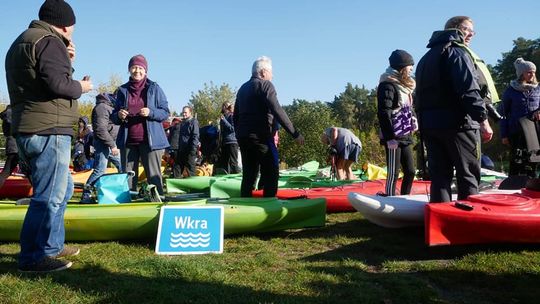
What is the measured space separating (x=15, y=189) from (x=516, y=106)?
743 centimetres

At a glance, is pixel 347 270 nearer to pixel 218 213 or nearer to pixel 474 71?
pixel 218 213

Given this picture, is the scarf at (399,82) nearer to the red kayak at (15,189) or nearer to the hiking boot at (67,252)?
the hiking boot at (67,252)

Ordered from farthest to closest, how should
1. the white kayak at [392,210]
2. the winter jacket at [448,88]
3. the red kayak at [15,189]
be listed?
1. the red kayak at [15,189]
2. the white kayak at [392,210]
3. the winter jacket at [448,88]

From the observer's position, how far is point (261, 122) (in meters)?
4.54

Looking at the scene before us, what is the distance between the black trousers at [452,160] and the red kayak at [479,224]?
0.32m

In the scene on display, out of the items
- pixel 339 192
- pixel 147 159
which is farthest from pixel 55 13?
pixel 339 192

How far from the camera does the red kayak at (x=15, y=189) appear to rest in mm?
7008

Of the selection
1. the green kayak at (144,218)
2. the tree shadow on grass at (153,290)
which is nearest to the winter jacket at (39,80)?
the tree shadow on grass at (153,290)

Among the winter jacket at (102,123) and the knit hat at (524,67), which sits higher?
the knit hat at (524,67)

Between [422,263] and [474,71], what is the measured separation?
58.0 inches

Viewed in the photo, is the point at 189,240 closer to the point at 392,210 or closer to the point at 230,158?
the point at 392,210

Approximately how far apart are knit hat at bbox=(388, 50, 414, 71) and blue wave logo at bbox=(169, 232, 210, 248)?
2494 millimetres

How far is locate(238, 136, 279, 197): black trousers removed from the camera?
4.54 meters

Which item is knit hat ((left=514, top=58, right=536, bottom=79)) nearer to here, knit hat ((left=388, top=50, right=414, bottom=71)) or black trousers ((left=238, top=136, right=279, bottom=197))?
knit hat ((left=388, top=50, right=414, bottom=71))
